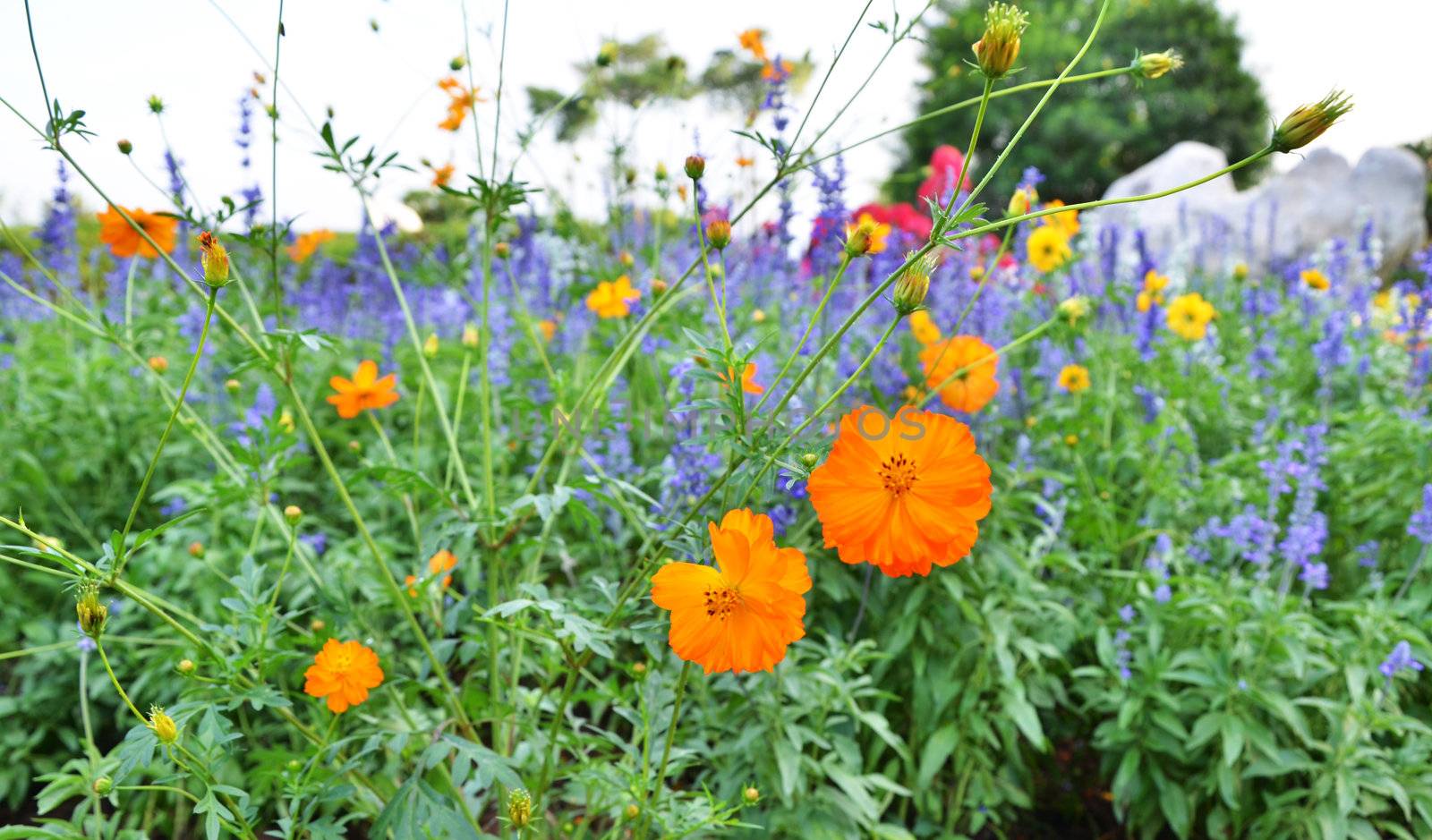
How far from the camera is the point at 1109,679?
2.06 metres

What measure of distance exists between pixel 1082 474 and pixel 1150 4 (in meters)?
21.7

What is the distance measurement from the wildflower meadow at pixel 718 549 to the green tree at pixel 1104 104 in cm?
1468

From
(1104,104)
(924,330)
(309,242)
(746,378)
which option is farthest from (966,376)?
(1104,104)

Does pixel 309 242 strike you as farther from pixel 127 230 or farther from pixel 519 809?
pixel 519 809

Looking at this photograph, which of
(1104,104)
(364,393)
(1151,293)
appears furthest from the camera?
(1104,104)

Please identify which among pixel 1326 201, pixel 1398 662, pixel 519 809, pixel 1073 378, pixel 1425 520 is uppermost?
pixel 1326 201

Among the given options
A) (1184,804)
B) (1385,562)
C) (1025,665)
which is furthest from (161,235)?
(1385,562)

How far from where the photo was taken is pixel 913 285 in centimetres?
91

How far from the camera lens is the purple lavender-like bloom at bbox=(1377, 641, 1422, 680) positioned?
5.77 feet

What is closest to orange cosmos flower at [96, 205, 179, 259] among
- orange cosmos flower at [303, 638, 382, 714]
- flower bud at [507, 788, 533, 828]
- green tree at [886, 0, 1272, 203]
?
orange cosmos flower at [303, 638, 382, 714]

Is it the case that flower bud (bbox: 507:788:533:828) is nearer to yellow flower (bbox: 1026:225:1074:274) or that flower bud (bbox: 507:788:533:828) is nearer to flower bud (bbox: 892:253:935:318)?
flower bud (bbox: 892:253:935:318)

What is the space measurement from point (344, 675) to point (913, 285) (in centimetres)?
90

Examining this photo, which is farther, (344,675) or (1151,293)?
(1151,293)

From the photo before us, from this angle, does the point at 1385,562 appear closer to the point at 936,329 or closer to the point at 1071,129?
the point at 936,329
